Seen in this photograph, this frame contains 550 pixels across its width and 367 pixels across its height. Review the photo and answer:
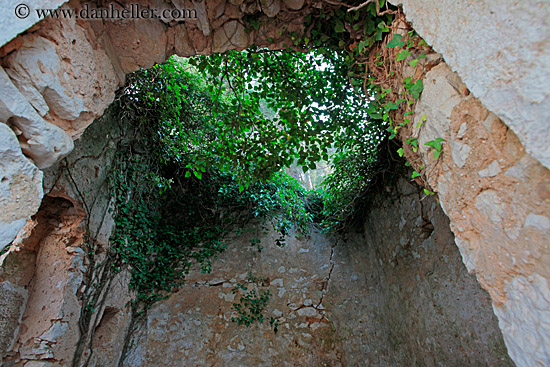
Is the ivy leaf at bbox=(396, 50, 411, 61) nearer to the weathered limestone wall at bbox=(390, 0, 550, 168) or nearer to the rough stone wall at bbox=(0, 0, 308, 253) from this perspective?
the weathered limestone wall at bbox=(390, 0, 550, 168)

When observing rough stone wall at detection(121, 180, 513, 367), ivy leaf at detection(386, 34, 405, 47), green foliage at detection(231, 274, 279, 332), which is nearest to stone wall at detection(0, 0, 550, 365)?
ivy leaf at detection(386, 34, 405, 47)

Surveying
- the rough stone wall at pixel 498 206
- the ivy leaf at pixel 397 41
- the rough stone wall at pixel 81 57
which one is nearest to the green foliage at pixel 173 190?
the rough stone wall at pixel 81 57

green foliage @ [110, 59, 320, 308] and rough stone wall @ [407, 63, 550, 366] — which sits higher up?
green foliage @ [110, 59, 320, 308]

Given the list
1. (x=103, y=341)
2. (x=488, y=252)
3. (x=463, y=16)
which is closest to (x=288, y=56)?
(x=463, y=16)

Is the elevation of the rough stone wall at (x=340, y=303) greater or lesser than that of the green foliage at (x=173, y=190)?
lesser

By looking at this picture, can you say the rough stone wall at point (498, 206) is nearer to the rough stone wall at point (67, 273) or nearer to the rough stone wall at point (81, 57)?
the rough stone wall at point (81, 57)

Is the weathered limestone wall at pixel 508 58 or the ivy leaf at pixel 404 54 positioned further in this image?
the ivy leaf at pixel 404 54

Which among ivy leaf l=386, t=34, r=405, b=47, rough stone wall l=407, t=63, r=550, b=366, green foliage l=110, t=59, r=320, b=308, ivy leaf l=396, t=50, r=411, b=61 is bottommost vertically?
rough stone wall l=407, t=63, r=550, b=366

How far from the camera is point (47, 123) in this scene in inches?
45.0

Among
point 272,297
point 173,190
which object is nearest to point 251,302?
point 272,297

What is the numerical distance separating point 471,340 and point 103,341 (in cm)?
312

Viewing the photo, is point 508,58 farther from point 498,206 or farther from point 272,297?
point 272,297

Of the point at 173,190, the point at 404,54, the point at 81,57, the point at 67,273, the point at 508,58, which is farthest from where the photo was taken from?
Result: the point at 173,190

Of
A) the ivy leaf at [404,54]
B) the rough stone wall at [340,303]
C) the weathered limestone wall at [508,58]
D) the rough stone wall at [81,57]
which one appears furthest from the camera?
the rough stone wall at [340,303]
